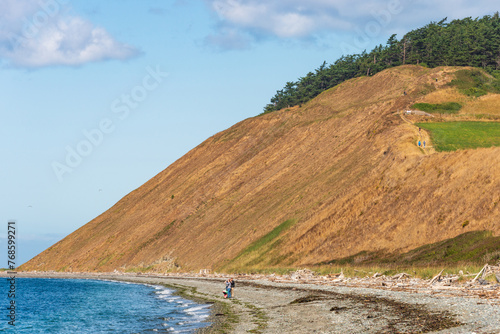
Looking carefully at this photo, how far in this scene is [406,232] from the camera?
55688mm

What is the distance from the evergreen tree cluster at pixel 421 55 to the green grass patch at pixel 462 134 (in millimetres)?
43256

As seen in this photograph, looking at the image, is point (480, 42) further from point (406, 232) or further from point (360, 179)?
point (406, 232)

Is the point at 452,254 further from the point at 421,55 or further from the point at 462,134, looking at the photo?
the point at 421,55

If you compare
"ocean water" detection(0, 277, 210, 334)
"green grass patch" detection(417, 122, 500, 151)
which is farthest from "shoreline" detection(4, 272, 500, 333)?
"green grass patch" detection(417, 122, 500, 151)

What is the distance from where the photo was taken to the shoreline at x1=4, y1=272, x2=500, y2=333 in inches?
832

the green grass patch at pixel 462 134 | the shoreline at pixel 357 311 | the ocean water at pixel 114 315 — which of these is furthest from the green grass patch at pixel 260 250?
the shoreline at pixel 357 311

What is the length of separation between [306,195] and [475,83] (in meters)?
43.3

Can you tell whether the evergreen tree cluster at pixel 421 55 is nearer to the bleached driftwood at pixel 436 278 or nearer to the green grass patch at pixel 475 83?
the green grass patch at pixel 475 83

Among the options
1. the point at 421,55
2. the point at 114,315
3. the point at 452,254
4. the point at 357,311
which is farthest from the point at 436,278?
the point at 421,55

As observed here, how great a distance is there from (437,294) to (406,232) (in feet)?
89.3

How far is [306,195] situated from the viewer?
84.6m

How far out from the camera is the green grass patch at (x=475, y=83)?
98369 millimetres

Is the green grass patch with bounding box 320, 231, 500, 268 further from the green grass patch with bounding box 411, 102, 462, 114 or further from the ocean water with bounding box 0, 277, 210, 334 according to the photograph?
the green grass patch with bounding box 411, 102, 462, 114

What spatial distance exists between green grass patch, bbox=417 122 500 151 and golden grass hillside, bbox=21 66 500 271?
3.48 m
